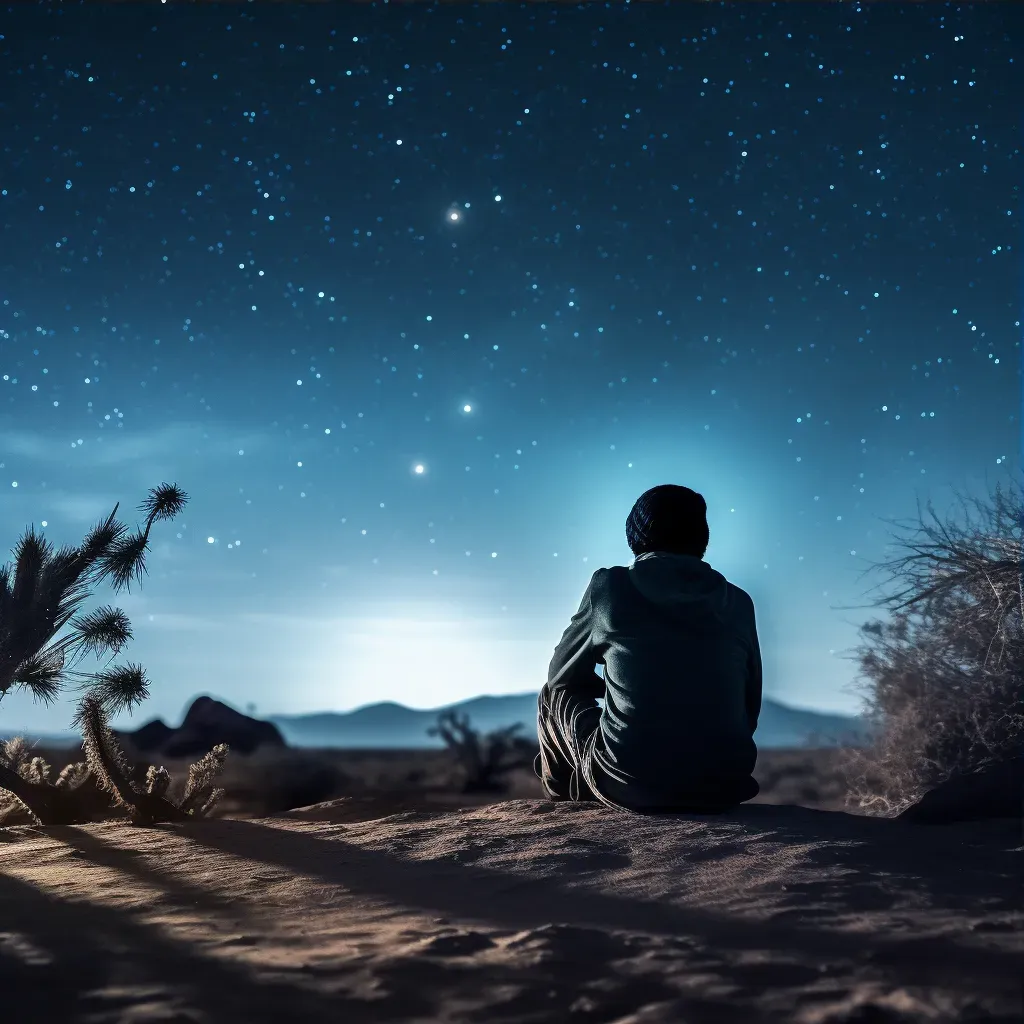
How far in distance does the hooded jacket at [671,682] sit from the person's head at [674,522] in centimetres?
13

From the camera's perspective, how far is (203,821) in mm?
6164

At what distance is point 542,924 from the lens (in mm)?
2775

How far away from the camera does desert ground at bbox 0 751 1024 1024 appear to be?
210cm

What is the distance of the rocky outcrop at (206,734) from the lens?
17953 mm

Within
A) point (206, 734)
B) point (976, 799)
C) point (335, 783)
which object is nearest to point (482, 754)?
point (335, 783)

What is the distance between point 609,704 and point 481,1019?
2580 millimetres

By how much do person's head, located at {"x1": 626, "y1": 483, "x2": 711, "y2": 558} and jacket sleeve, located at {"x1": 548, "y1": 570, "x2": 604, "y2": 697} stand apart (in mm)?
426

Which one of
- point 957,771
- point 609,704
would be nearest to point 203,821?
point 609,704

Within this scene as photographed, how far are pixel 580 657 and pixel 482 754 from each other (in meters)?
11.5

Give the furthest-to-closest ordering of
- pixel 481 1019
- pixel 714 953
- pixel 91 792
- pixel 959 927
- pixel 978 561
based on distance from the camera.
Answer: pixel 978 561
pixel 91 792
pixel 959 927
pixel 714 953
pixel 481 1019

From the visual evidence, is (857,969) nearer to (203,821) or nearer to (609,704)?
(609,704)

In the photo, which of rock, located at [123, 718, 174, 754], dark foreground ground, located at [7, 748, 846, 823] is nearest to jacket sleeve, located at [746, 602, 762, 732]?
dark foreground ground, located at [7, 748, 846, 823]

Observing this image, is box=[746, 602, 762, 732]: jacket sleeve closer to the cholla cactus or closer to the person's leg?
the person's leg

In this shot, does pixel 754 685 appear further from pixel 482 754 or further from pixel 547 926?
pixel 482 754
